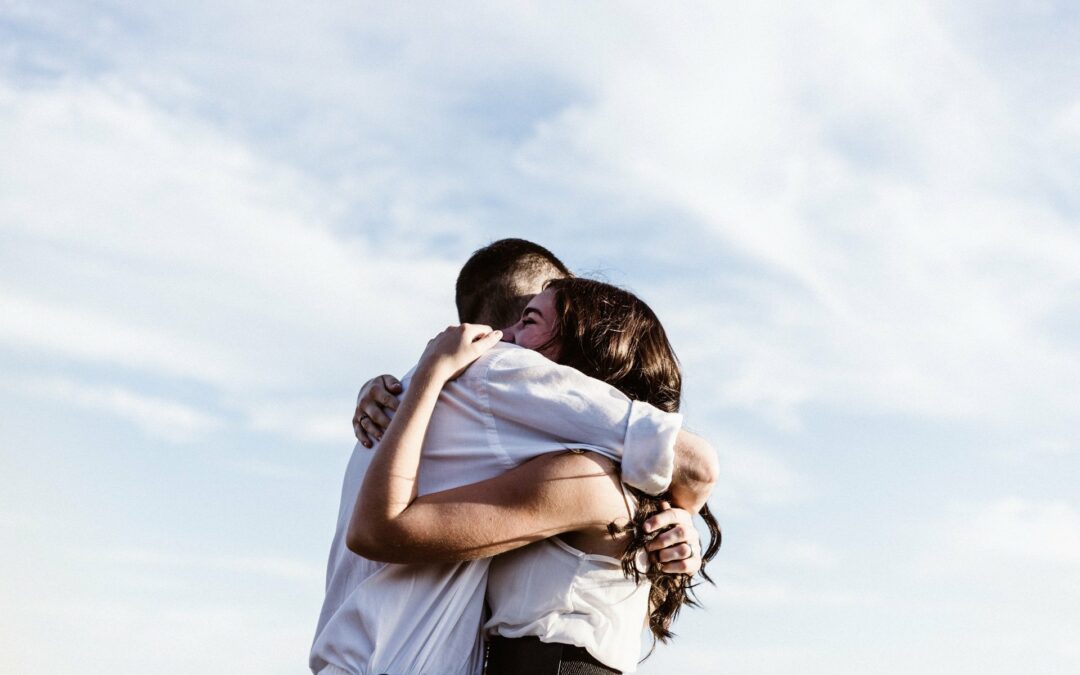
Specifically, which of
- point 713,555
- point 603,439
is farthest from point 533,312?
point 713,555

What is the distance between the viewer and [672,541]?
3.56 m

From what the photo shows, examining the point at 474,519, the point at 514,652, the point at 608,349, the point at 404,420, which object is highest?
the point at 608,349

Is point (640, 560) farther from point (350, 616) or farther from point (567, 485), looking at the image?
point (350, 616)

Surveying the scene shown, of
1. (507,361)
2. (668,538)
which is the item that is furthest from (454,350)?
(668,538)

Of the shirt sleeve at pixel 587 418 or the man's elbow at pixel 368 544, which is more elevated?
the shirt sleeve at pixel 587 418

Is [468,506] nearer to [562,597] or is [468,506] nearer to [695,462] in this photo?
[562,597]

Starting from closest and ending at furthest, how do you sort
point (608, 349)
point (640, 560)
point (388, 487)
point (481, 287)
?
1. point (388, 487)
2. point (640, 560)
3. point (608, 349)
4. point (481, 287)

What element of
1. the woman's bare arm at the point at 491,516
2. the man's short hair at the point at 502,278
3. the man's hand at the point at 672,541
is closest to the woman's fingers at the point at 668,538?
the man's hand at the point at 672,541

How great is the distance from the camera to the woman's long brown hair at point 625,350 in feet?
12.5

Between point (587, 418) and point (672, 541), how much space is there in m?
0.50

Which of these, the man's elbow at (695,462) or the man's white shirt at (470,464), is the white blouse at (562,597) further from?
the man's elbow at (695,462)

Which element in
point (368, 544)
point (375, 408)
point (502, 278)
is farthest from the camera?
point (502, 278)

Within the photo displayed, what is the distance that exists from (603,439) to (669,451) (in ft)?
0.63

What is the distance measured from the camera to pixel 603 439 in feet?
11.1
